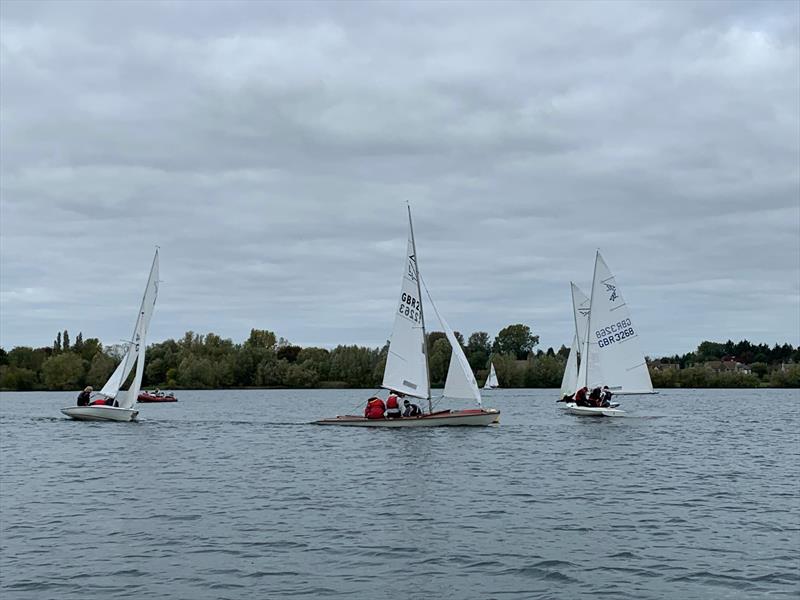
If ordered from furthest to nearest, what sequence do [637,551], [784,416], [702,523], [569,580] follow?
[784,416]
[702,523]
[637,551]
[569,580]

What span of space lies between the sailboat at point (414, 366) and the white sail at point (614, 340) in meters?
11.3

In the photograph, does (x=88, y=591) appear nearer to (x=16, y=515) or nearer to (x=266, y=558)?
(x=266, y=558)

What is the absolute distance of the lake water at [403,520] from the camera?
46.5 feet

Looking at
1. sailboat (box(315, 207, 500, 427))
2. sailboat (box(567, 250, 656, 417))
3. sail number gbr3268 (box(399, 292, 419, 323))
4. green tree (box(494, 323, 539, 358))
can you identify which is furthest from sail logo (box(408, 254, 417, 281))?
green tree (box(494, 323, 539, 358))

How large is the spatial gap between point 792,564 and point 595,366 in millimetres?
37542

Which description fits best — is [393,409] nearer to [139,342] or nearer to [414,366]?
[414,366]

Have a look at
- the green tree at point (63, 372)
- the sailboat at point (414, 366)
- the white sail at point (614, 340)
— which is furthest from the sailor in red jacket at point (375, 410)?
the green tree at point (63, 372)

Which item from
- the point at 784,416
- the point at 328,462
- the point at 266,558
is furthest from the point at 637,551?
the point at 784,416

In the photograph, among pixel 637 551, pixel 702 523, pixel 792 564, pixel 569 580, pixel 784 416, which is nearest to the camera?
pixel 569 580

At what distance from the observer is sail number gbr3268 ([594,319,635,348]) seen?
168 ft

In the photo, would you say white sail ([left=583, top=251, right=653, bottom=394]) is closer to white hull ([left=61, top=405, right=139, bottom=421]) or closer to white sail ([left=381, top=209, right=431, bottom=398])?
white sail ([left=381, top=209, right=431, bottom=398])

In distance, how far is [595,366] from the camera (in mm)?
52375

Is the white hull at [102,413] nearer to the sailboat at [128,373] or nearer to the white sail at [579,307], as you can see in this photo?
the sailboat at [128,373]

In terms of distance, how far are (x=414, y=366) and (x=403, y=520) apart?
78.4 feet
